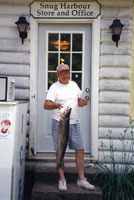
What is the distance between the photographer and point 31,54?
4.67 meters

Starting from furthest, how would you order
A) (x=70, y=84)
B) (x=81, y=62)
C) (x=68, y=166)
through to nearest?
1. (x=81, y=62)
2. (x=68, y=166)
3. (x=70, y=84)

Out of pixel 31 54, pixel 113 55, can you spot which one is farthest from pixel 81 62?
pixel 31 54

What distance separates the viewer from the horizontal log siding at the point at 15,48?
468cm

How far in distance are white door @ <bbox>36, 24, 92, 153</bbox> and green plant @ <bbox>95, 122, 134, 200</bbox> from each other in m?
0.45

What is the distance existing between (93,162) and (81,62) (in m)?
1.75

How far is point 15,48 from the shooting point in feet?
15.4

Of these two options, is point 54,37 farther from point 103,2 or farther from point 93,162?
point 93,162

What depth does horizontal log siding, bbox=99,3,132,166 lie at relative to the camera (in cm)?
464

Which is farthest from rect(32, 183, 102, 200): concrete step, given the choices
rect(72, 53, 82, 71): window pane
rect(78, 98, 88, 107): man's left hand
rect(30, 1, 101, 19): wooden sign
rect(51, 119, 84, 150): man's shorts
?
rect(30, 1, 101, 19): wooden sign

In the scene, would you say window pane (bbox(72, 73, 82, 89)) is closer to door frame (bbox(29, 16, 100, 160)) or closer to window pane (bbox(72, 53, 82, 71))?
window pane (bbox(72, 53, 82, 71))

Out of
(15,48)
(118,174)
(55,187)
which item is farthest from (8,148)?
(15,48)

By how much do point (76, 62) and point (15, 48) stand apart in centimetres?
109

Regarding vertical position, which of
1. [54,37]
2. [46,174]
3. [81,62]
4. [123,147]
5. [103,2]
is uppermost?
[103,2]

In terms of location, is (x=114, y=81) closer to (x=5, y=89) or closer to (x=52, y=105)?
(x=52, y=105)
